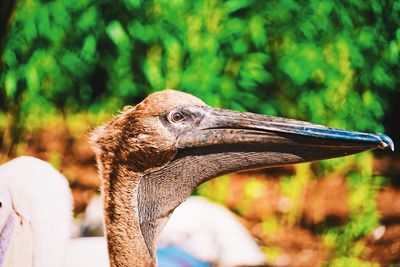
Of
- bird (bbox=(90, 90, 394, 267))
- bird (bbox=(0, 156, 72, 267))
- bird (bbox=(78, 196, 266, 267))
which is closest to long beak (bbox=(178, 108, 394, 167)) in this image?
bird (bbox=(90, 90, 394, 267))

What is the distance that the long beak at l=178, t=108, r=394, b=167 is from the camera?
241 centimetres

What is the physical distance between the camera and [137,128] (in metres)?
2.48

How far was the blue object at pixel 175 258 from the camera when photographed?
3.55 m

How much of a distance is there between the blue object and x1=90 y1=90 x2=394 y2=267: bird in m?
0.98

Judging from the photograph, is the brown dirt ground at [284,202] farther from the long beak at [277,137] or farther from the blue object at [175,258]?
the long beak at [277,137]

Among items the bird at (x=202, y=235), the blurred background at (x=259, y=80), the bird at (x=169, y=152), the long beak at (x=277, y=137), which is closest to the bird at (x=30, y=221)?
the bird at (x=169, y=152)

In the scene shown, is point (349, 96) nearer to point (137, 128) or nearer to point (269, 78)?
point (269, 78)

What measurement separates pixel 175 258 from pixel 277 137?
1.33 meters

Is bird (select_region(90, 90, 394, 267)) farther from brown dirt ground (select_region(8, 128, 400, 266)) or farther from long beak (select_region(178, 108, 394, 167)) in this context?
brown dirt ground (select_region(8, 128, 400, 266))

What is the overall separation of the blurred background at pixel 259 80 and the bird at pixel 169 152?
6.16 ft

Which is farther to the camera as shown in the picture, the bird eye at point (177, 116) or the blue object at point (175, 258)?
the blue object at point (175, 258)

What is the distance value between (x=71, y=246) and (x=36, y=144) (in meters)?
1.47

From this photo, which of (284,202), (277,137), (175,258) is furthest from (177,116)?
(284,202)

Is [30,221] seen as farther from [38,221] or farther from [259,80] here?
[259,80]
